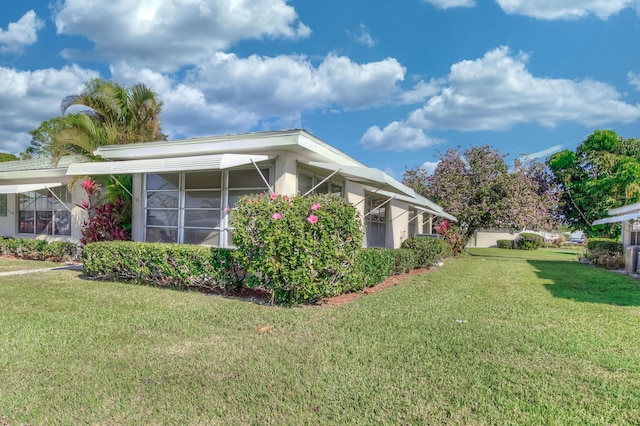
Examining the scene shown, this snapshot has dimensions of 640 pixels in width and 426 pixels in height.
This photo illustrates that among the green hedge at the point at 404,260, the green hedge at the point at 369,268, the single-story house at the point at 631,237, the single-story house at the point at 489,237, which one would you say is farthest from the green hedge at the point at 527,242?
the green hedge at the point at 369,268

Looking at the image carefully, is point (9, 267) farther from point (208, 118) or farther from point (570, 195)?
point (570, 195)

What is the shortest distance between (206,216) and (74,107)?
7.86 meters

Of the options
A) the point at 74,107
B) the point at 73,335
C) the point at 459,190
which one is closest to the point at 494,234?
the point at 459,190

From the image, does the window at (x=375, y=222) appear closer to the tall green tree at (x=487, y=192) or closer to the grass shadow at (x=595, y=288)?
the tall green tree at (x=487, y=192)

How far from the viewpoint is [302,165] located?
10.1 m

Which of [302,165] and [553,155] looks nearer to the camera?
Result: [302,165]

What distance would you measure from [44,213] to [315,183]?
11164 millimetres

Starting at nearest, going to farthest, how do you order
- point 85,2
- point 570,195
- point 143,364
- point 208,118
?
point 143,364 < point 85,2 < point 208,118 < point 570,195

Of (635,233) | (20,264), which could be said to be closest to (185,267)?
(20,264)

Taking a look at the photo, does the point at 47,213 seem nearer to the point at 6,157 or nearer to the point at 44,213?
the point at 44,213

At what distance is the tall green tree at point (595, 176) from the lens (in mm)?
29906

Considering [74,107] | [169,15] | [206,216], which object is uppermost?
[169,15]

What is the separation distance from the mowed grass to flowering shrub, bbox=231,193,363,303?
1.60ft

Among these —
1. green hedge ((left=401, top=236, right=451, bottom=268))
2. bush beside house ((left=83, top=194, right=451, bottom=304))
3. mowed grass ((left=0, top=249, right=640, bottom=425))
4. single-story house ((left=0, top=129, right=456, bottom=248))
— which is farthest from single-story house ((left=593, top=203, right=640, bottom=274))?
bush beside house ((left=83, top=194, right=451, bottom=304))
